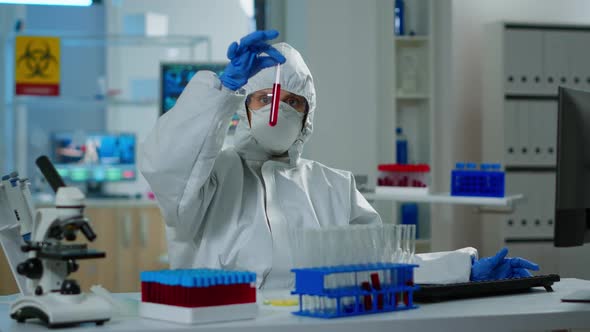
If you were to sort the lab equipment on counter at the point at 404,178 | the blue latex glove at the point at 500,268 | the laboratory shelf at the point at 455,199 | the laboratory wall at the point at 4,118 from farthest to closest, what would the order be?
the laboratory wall at the point at 4,118 → the lab equipment on counter at the point at 404,178 → the laboratory shelf at the point at 455,199 → the blue latex glove at the point at 500,268

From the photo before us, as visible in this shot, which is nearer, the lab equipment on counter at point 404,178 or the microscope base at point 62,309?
the microscope base at point 62,309

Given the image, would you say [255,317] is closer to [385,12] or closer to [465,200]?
[465,200]

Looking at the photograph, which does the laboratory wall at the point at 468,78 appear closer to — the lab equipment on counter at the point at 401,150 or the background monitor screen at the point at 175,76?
the lab equipment on counter at the point at 401,150

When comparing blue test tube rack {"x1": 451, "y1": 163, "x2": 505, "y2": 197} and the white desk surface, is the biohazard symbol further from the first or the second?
the white desk surface

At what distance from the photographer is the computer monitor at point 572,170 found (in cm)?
179

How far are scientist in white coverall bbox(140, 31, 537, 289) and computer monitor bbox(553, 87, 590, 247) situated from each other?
246mm

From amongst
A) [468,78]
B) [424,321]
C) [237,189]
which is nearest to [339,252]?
[424,321]

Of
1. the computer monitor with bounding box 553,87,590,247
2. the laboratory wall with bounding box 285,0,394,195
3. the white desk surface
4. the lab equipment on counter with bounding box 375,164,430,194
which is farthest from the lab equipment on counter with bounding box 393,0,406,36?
the white desk surface

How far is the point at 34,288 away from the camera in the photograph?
1551 mm

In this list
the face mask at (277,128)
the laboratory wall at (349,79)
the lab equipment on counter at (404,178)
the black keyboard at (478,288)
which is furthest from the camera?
the laboratory wall at (349,79)

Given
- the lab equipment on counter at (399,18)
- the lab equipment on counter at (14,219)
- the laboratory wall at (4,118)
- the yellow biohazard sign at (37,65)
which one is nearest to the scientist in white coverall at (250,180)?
the lab equipment on counter at (14,219)

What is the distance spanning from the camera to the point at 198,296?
1.47 metres

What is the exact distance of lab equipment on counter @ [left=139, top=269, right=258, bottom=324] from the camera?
147 cm

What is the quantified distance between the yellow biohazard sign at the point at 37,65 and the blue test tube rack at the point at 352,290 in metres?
4.35
